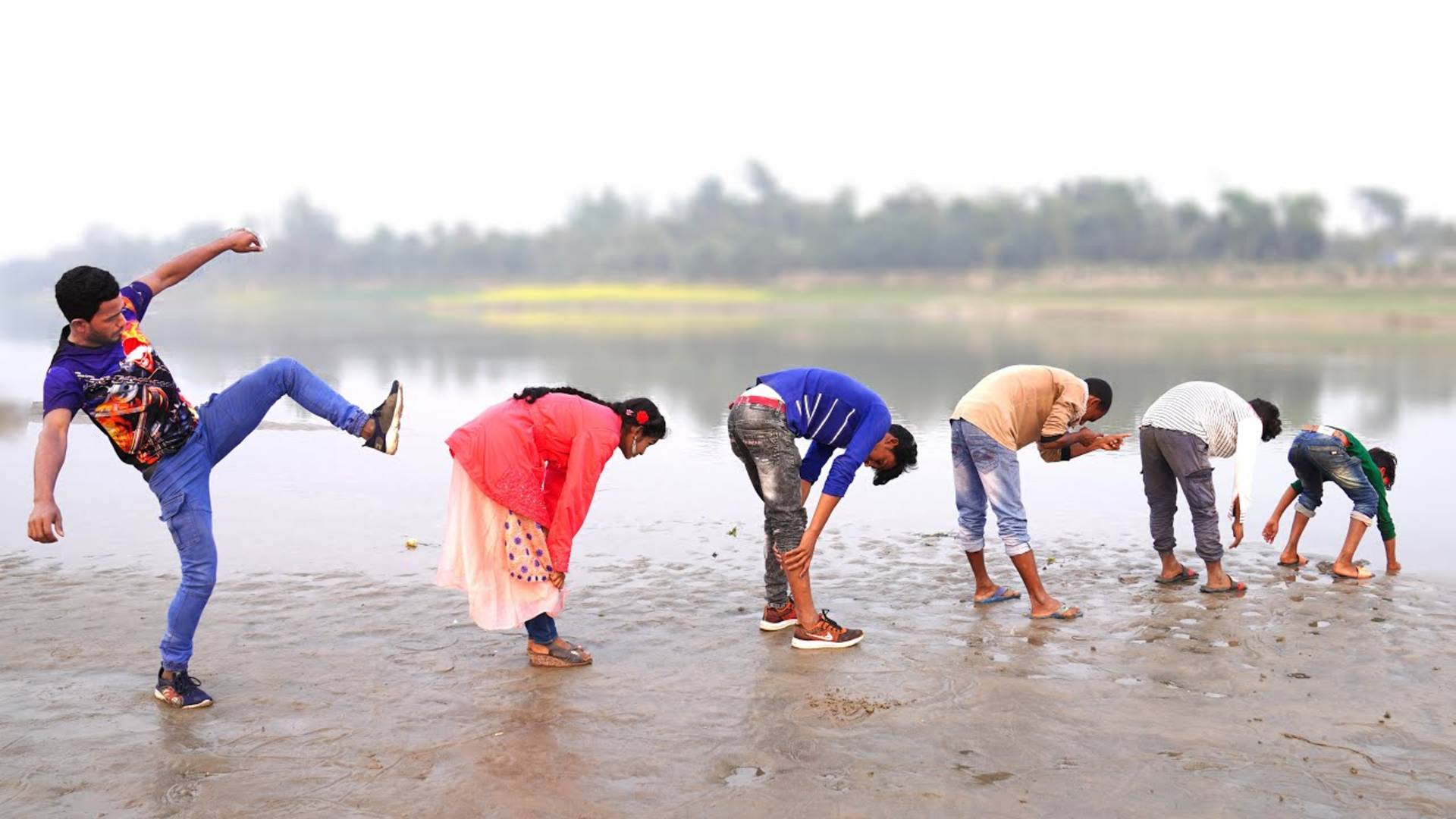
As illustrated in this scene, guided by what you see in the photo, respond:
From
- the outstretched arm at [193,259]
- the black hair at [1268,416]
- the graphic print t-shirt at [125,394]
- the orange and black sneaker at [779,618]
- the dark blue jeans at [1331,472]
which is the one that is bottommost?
the orange and black sneaker at [779,618]

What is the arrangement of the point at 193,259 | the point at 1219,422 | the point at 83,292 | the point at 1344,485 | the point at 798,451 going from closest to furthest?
1. the point at 83,292
2. the point at 193,259
3. the point at 798,451
4. the point at 1219,422
5. the point at 1344,485

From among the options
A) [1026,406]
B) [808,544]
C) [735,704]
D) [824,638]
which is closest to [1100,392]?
[1026,406]

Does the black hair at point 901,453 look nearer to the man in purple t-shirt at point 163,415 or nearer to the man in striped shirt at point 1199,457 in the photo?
the man in striped shirt at point 1199,457

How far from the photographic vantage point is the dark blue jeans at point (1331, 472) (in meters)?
7.36

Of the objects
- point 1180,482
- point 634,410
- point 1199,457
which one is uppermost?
point 634,410

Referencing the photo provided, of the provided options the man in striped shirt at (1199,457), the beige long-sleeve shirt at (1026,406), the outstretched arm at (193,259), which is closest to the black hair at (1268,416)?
the man in striped shirt at (1199,457)

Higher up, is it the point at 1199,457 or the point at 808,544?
the point at 1199,457

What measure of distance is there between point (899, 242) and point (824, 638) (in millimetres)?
87062

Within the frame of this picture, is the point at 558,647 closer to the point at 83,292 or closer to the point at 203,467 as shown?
the point at 203,467

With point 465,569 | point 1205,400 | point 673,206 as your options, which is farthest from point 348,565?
point 673,206

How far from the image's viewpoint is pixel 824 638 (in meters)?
5.80

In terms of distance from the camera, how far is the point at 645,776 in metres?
4.38

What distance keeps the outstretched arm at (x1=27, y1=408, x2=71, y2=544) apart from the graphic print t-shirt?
8cm

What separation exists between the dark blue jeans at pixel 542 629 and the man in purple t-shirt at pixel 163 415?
1.08 metres
